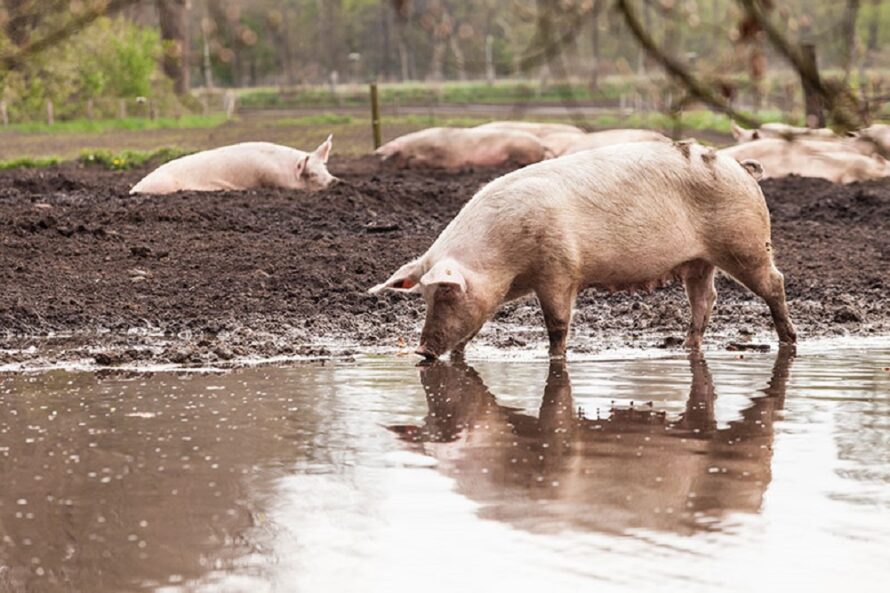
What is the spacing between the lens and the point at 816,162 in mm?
19016

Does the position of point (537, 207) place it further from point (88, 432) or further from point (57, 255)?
point (57, 255)

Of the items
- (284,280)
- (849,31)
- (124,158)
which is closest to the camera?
(849,31)

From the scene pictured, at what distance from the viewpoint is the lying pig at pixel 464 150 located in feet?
73.9

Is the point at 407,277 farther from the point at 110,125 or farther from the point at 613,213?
the point at 110,125

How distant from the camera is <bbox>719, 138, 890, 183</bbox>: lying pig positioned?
18.4 meters

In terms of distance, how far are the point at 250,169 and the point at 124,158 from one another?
538 centimetres

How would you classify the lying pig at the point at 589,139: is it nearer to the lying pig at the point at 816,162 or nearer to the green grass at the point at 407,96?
the lying pig at the point at 816,162

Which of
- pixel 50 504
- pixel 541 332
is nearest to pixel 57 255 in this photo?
pixel 541 332

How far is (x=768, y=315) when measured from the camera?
1084 centimetres

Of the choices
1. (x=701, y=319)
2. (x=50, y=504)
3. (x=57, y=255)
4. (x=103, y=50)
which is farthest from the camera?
(x=103, y=50)

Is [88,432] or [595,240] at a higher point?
[595,240]

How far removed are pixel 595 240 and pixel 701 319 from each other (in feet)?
3.28

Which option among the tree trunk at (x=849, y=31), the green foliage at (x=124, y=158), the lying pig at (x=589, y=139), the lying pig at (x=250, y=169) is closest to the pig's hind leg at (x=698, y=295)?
the tree trunk at (x=849, y=31)

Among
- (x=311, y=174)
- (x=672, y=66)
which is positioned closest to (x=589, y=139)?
(x=311, y=174)
